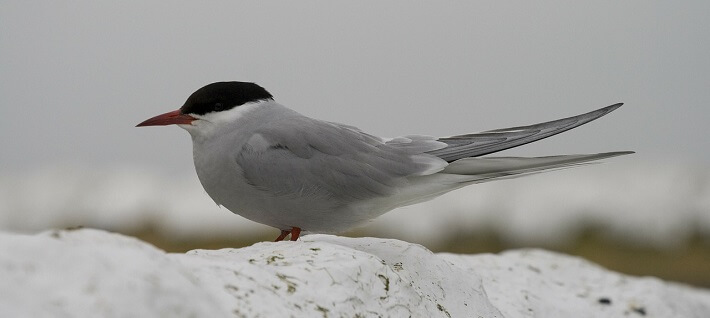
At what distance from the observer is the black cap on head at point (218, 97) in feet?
14.2

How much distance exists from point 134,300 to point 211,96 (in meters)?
2.35

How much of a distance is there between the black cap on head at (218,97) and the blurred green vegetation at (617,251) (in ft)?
13.3

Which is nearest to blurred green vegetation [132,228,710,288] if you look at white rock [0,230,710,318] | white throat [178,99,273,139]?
white rock [0,230,710,318]

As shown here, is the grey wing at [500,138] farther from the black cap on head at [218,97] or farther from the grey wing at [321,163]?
the black cap on head at [218,97]

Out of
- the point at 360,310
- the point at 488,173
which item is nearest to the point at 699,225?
the point at 488,173

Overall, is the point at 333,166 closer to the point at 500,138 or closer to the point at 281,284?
the point at 500,138

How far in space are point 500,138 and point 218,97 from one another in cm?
137

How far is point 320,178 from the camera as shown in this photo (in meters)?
4.02

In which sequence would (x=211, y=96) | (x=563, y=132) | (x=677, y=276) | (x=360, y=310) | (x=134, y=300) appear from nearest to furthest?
1. (x=134, y=300)
2. (x=360, y=310)
3. (x=563, y=132)
4. (x=211, y=96)
5. (x=677, y=276)

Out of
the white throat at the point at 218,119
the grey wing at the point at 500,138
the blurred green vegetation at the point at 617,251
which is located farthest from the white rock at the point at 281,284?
the blurred green vegetation at the point at 617,251

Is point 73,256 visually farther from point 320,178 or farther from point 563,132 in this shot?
point 563,132

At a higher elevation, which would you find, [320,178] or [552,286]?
[320,178]

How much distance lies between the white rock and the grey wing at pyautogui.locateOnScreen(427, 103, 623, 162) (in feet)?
1.89

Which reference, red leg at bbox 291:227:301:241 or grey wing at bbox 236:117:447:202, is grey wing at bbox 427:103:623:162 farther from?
red leg at bbox 291:227:301:241
